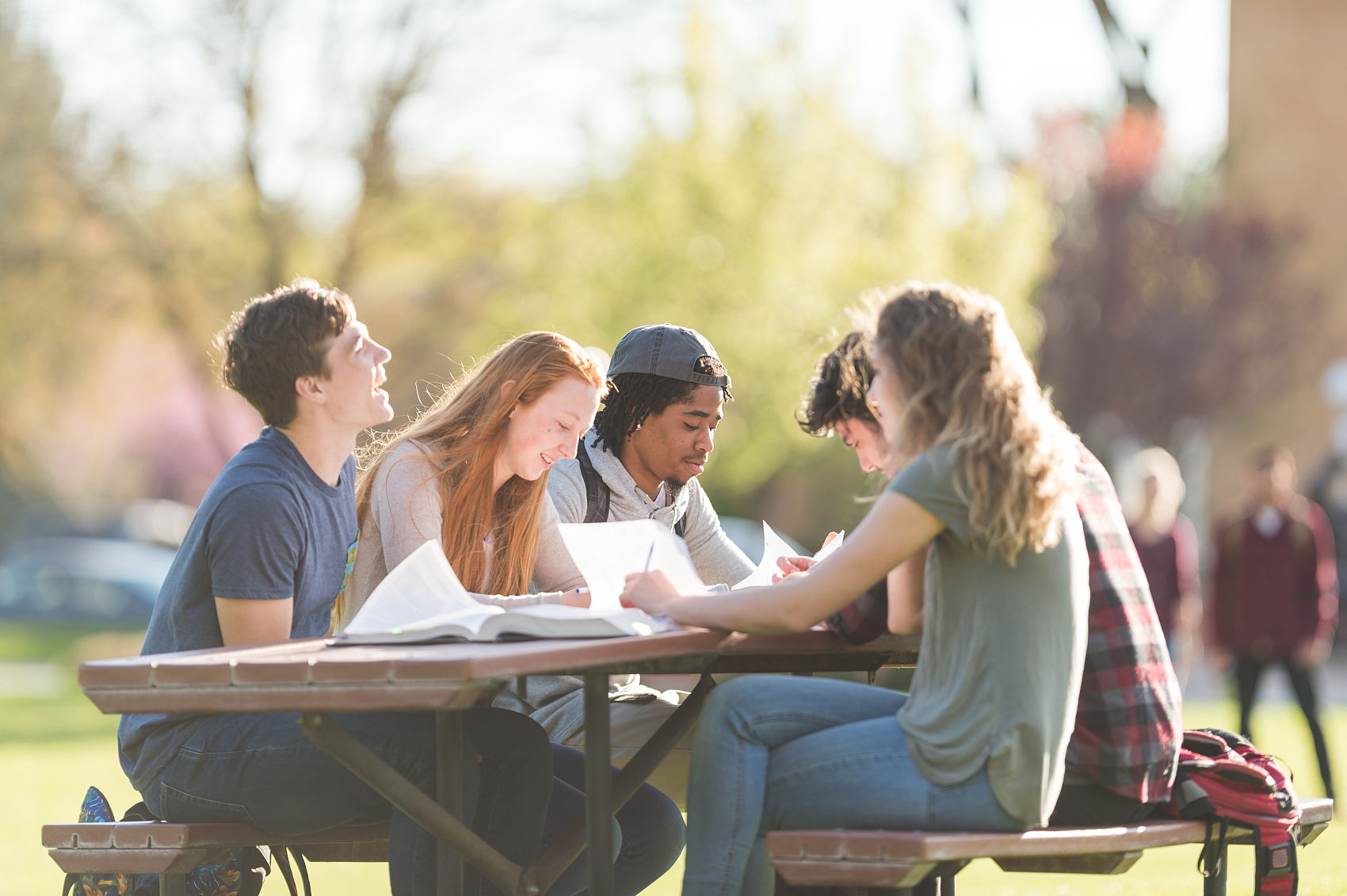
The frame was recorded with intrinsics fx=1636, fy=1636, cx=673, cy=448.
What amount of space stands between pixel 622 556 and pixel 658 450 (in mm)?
1439

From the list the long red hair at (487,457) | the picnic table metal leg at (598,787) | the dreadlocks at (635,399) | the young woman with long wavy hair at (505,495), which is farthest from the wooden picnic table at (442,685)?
the dreadlocks at (635,399)

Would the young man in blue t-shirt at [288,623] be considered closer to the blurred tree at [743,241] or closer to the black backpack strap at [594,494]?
the black backpack strap at [594,494]

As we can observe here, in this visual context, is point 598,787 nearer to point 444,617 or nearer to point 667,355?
point 444,617

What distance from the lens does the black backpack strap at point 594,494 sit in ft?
16.1

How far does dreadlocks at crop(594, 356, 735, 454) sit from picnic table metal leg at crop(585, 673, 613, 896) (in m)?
1.72

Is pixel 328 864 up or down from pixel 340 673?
down

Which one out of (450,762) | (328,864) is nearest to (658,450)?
(450,762)

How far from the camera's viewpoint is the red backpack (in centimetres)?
341

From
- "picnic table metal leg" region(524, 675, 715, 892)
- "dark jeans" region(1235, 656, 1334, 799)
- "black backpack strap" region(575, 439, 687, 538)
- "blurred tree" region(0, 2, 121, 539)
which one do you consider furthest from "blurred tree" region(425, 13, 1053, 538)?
"picnic table metal leg" region(524, 675, 715, 892)

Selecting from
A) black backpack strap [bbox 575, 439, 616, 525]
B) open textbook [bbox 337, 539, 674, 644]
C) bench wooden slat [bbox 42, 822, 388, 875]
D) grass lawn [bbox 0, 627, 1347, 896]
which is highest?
black backpack strap [bbox 575, 439, 616, 525]

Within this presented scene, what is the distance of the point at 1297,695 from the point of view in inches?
352

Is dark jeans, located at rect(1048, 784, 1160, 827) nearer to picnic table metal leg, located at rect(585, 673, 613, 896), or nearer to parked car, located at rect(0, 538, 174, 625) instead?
picnic table metal leg, located at rect(585, 673, 613, 896)

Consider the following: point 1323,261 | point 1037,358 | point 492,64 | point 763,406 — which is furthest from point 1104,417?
point 492,64

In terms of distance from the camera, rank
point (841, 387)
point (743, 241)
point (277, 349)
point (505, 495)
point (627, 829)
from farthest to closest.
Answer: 1. point (743, 241)
2. point (505, 495)
3. point (627, 829)
4. point (841, 387)
5. point (277, 349)
